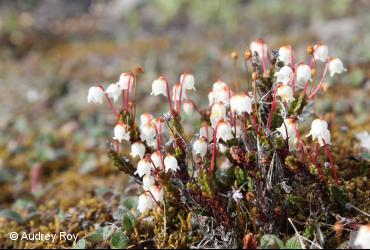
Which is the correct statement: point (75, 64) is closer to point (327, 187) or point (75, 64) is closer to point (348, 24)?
point (348, 24)

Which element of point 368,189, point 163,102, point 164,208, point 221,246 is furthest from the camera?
point 163,102

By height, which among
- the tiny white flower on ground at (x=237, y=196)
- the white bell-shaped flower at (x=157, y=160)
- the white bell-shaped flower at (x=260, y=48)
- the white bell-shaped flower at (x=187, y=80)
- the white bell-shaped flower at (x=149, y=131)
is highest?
the white bell-shaped flower at (x=260, y=48)

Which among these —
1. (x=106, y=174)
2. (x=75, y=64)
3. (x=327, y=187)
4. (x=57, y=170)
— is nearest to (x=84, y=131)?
(x=57, y=170)

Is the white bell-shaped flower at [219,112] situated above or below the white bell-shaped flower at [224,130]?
above

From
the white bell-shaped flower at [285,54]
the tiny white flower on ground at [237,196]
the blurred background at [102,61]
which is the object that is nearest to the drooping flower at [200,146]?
the tiny white flower on ground at [237,196]

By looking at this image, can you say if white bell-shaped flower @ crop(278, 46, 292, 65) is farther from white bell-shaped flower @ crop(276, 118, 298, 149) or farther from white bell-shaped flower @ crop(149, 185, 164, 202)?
white bell-shaped flower @ crop(149, 185, 164, 202)

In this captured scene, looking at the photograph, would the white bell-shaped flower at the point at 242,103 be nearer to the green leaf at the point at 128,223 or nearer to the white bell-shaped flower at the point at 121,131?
the white bell-shaped flower at the point at 121,131
